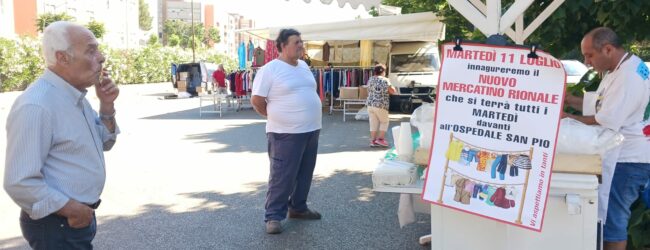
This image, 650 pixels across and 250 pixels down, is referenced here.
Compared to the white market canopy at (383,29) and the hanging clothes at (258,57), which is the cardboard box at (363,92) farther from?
the hanging clothes at (258,57)

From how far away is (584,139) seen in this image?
279cm

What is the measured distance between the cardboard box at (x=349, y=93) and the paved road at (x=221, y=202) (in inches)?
168

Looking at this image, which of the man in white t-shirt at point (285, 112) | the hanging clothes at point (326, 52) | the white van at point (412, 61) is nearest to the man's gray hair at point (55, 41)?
the man in white t-shirt at point (285, 112)

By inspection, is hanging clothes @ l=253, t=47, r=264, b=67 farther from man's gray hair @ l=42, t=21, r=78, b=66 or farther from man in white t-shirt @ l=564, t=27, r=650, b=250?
man's gray hair @ l=42, t=21, r=78, b=66

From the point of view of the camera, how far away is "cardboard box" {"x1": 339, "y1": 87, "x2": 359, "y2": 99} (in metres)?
14.9

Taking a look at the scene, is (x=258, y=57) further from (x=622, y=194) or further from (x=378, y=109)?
(x=622, y=194)

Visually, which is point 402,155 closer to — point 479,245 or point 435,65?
point 479,245

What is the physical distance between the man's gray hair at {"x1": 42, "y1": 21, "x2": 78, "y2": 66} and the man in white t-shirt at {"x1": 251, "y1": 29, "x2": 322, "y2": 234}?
93.0 inches

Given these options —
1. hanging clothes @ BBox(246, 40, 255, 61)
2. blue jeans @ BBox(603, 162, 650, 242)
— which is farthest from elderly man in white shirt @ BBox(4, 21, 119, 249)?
hanging clothes @ BBox(246, 40, 255, 61)

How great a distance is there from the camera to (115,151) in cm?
922

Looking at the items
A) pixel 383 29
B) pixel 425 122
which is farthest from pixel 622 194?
pixel 383 29

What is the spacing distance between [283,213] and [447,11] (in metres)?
5.00

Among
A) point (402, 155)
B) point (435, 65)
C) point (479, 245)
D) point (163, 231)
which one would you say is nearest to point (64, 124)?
point (402, 155)

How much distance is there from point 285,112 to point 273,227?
99 cm
